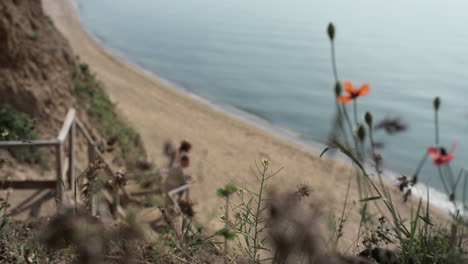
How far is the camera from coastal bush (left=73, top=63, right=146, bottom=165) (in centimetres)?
1007

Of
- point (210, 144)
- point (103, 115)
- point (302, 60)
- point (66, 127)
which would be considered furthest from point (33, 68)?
point (302, 60)

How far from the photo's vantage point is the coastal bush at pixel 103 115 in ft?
33.0

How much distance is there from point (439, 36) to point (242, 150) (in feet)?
166

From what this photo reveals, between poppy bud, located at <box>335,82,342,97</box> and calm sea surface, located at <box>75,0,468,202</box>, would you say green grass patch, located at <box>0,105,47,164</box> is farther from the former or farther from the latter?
calm sea surface, located at <box>75,0,468,202</box>

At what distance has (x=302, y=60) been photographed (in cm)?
4372

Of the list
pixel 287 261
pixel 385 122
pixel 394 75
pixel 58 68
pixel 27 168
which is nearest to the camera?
pixel 287 261

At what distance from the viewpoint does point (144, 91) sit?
939 inches

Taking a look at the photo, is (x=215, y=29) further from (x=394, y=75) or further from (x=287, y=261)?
(x=287, y=261)

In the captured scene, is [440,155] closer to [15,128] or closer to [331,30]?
[331,30]

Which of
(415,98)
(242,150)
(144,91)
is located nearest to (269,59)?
(415,98)

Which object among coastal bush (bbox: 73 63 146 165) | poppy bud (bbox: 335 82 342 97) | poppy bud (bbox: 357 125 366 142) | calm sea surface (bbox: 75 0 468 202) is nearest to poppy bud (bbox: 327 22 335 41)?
poppy bud (bbox: 335 82 342 97)

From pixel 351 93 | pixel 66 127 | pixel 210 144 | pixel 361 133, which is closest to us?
pixel 361 133

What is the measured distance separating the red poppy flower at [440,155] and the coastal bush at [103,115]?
795 cm

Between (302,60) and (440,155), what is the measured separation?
42.4 metres
